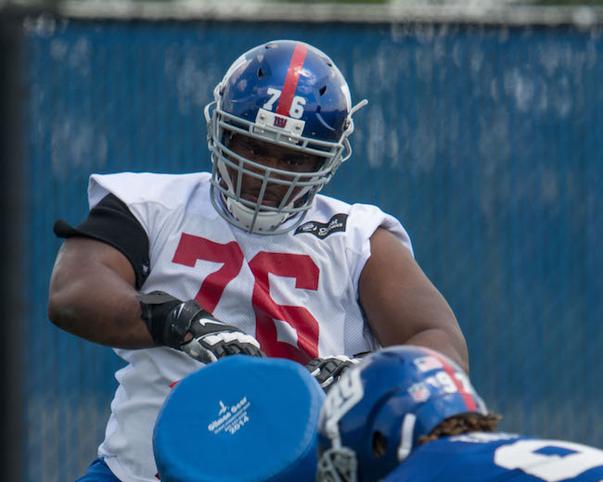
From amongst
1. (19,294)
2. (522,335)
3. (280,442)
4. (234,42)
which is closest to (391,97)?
(234,42)

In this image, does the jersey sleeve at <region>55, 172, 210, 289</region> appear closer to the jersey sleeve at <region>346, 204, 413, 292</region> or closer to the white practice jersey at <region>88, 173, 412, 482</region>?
the white practice jersey at <region>88, 173, 412, 482</region>

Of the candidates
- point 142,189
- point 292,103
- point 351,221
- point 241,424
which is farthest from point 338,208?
point 241,424

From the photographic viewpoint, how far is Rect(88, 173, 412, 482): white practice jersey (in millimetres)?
4234

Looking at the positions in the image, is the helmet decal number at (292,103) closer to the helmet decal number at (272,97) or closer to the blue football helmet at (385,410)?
the helmet decal number at (272,97)

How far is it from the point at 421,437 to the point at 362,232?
5.01 feet

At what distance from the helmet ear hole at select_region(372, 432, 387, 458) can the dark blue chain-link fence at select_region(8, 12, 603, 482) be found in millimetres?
4629

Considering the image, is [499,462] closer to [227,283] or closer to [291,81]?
[227,283]

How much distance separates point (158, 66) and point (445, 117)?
162 centimetres

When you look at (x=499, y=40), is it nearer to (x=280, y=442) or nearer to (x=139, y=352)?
(x=139, y=352)

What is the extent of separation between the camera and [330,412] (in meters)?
3.10

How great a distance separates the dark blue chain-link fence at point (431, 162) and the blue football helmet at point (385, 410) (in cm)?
455

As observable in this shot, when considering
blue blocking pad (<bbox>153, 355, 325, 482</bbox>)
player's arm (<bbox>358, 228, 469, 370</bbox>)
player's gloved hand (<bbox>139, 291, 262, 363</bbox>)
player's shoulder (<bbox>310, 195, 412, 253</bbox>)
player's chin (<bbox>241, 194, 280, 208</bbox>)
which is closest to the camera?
blue blocking pad (<bbox>153, 355, 325, 482</bbox>)

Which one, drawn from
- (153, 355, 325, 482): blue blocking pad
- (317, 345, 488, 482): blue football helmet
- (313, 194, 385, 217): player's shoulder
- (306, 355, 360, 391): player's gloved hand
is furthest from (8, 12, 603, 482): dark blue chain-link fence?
(317, 345, 488, 482): blue football helmet

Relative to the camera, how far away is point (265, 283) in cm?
432
